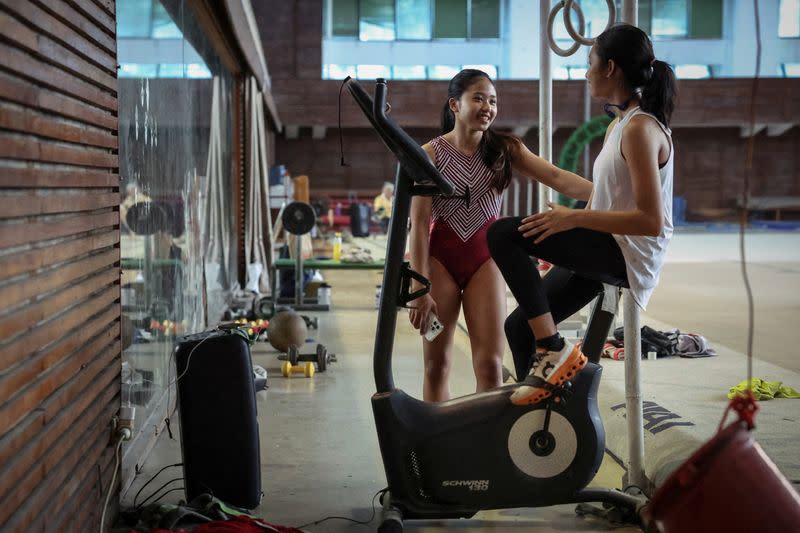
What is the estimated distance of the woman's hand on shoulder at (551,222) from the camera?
2523mm

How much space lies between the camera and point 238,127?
401 inches

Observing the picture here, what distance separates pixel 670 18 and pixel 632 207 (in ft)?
81.0

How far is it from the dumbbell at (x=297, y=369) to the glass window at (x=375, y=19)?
19993 mm

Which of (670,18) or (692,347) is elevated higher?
(670,18)

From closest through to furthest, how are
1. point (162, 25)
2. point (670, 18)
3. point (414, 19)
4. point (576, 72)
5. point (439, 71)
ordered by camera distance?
point (162, 25), point (576, 72), point (414, 19), point (439, 71), point (670, 18)

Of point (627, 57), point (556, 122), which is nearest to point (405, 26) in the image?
point (556, 122)

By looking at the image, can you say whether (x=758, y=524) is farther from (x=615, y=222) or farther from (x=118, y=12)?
(x=118, y=12)

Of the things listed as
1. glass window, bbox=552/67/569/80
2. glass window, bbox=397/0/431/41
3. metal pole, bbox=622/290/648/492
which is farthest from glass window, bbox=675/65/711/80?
metal pole, bbox=622/290/648/492

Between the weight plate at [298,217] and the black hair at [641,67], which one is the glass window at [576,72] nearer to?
the weight plate at [298,217]

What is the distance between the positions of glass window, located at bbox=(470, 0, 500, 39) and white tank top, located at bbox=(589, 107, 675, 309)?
74.8ft

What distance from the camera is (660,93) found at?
2.58 meters

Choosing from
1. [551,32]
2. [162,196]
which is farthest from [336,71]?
[551,32]

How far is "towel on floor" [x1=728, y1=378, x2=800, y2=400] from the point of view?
427cm

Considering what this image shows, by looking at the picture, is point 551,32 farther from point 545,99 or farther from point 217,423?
point 217,423
